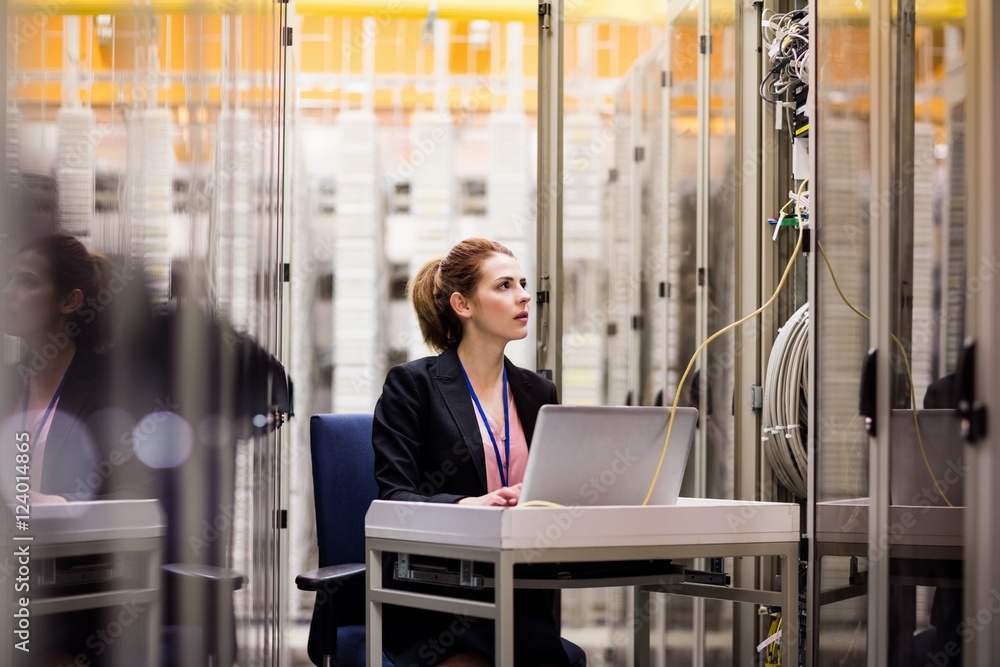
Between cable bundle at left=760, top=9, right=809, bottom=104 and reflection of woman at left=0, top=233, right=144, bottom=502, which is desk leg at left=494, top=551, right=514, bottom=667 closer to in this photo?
reflection of woman at left=0, top=233, right=144, bottom=502

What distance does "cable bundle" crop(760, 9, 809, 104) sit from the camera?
2.65 meters

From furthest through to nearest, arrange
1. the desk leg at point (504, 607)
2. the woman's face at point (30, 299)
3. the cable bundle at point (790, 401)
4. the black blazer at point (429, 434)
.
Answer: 1. the cable bundle at point (790, 401)
2. the black blazer at point (429, 434)
3. the desk leg at point (504, 607)
4. the woman's face at point (30, 299)

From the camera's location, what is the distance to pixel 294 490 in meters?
4.42

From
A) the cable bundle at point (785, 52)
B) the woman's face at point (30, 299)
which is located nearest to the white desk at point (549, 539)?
the woman's face at point (30, 299)

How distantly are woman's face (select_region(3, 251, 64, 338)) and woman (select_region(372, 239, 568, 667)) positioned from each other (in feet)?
3.01

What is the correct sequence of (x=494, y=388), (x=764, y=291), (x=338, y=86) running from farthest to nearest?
(x=338, y=86) < (x=764, y=291) < (x=494, y=388)

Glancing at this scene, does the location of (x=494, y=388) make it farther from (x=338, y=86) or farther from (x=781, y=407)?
(x=338, y=86)

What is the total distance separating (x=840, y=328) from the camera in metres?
2.14

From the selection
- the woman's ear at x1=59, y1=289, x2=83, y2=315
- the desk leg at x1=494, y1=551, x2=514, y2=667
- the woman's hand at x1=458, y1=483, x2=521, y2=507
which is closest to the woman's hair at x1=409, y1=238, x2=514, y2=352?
the woman's hand at x1=458, y1=483, x2=521, y2=507

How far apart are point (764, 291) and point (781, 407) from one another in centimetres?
51

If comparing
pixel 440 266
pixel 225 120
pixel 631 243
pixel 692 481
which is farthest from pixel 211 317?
pixel 631 243

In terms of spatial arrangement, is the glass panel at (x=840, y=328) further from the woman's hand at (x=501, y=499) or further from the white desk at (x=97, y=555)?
the white desk at (x=97, y=555)

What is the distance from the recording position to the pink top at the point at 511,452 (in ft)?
7.46

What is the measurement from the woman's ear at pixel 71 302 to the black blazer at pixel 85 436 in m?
0.05
